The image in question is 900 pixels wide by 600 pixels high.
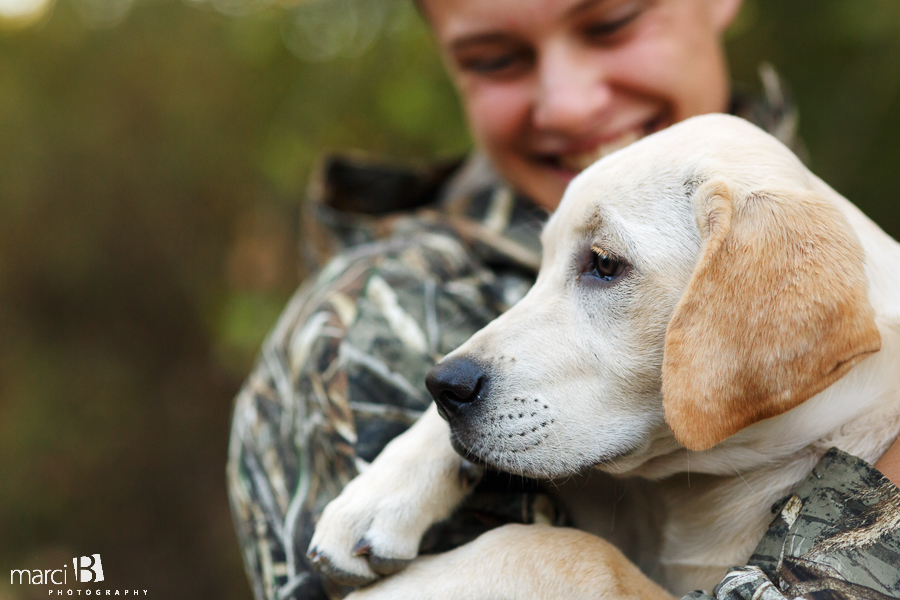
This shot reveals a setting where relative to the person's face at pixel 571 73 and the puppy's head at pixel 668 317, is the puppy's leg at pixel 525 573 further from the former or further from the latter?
the person's face at pixel 571 73

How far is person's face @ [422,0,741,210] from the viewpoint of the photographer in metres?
2.47

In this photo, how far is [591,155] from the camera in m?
2.60

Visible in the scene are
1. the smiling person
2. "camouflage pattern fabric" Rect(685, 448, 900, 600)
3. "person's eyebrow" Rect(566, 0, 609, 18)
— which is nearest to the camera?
"camouflage pattern fabric" Rect(685, 448, 900, 600)

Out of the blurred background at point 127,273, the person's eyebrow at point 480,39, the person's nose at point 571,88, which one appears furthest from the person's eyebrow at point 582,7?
the blurred background at point 127,273

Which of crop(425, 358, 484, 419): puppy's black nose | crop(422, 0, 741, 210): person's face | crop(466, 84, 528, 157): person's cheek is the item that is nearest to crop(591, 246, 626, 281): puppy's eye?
crop(425, 358, 484, 419): puppy's black nose

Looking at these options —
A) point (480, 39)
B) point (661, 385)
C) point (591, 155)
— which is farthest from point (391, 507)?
point (480, 39)

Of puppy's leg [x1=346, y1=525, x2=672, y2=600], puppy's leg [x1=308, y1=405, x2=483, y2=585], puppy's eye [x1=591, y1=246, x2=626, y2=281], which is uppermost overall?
puppy's eye [x1=591, y1=246, x2=626, y2=281]

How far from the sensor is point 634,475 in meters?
1.93

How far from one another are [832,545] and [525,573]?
640 millimetres

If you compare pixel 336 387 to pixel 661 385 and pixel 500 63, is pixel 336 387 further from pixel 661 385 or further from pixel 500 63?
pixel 500 63

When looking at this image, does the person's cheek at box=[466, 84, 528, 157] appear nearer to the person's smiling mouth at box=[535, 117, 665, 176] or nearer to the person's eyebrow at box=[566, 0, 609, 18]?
the person's smiling mouth at box=[535, 117, 665, 176]

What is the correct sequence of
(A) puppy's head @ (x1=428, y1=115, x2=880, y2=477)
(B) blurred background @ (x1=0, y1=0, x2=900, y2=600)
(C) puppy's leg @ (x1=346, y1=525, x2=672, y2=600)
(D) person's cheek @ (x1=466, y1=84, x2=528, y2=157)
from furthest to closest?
(B) blurred background @ (x1=0, y1=0, x2=900, y2=600), (D) person's cheek @ (x1=466, y1=84, x2=528, y2=157), (C) puppy's leg @ (x1=346, y1=525, x2=672, y2=600), (A) puppy's head @ (x1=428, y1=115, x2=880, y2=477)

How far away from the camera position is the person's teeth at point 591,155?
2.45 metres

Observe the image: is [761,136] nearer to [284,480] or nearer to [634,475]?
[634,475]
